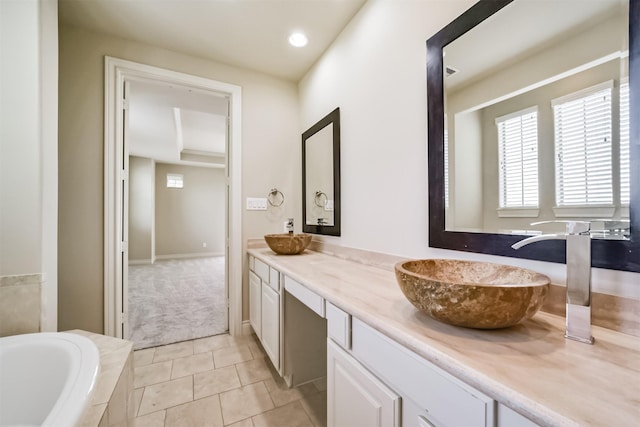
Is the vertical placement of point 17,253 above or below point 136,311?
above

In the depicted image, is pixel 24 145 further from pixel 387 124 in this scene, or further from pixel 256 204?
pixel 387 124

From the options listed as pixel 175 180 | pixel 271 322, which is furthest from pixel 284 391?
pixel 175 180

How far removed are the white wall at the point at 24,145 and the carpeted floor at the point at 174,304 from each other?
50.7 inches

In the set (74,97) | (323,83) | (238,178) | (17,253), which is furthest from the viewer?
(238,178)

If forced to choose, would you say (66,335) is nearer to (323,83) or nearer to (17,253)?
(17,253)

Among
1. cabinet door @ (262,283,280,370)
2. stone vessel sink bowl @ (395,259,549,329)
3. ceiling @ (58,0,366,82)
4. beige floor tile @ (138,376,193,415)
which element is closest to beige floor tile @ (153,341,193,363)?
beige floor tile @ (138,376,193,415)

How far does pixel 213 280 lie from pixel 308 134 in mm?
3358

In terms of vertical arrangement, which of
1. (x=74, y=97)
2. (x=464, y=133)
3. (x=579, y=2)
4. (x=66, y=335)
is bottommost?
(x=66, y=335)

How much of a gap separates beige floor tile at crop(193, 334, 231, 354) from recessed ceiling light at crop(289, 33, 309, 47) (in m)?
2.68

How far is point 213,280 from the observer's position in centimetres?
462

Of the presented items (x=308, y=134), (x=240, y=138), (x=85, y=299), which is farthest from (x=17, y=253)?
(x=308, y=134)

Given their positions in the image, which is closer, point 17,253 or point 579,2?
point 579,2

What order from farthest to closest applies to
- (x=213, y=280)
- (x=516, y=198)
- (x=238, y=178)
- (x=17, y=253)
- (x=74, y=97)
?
(x=213, y=280) < (x=238, y=178) < (x=74, y=97) < (x=17, y=253) < (x=516, y=198)

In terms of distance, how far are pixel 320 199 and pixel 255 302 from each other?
105cm
